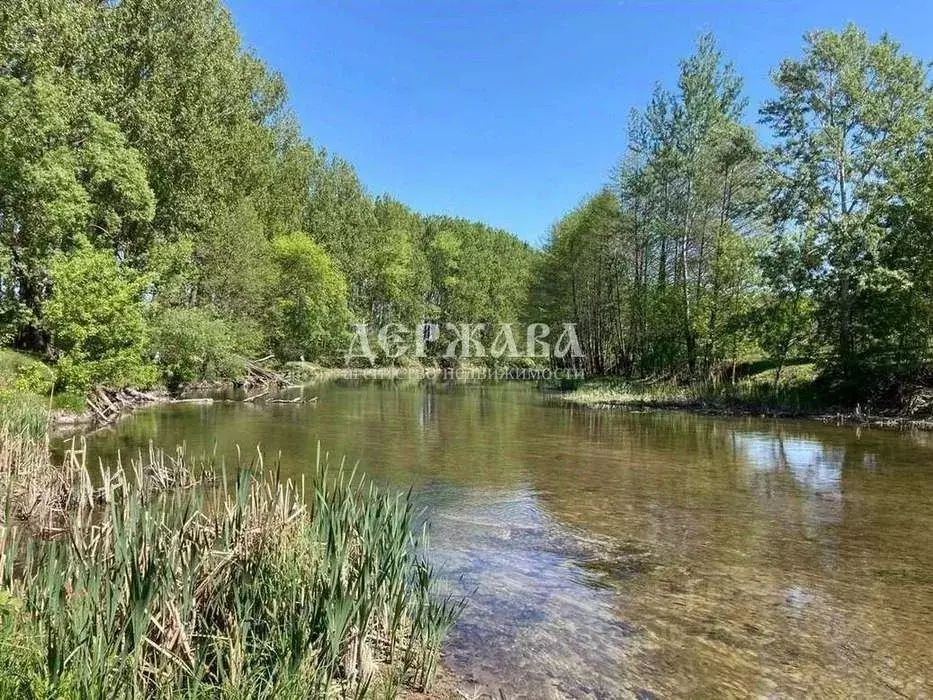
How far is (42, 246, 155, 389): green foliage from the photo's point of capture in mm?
19031

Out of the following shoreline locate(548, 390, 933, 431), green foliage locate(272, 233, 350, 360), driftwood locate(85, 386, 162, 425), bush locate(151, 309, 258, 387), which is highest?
green foliage locate(272, 233, 350, 360)

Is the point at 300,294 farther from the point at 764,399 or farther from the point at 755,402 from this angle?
the point at 764,399

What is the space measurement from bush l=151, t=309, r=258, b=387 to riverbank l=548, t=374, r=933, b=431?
1707cm

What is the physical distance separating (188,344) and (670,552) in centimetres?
2423

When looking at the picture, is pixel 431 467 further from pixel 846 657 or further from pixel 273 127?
pixel 273 127

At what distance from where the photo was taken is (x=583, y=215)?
43188mm

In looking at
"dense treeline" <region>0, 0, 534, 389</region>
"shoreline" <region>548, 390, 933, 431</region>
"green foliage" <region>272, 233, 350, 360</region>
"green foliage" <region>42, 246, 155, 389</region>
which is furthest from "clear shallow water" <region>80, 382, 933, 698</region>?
"green foliage" <region>272, 233, 350, 360</region>

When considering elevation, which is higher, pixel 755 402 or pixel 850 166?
pixel 850 166

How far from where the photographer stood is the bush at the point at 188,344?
26734 millimetres

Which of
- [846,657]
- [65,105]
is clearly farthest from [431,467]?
[65,105]

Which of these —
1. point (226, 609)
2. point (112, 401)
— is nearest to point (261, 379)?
point (112, 401)

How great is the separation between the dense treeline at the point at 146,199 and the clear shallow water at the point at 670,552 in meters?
5.07

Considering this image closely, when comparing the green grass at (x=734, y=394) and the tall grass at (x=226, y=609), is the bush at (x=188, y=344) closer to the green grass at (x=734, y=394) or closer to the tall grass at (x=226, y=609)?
the green grass at (x=734, y=394)

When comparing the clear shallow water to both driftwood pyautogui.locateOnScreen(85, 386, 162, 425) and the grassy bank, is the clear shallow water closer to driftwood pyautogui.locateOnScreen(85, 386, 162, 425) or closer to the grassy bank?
driftwood pyautogui.locateOnScreen(85, 386, 162, 425)
